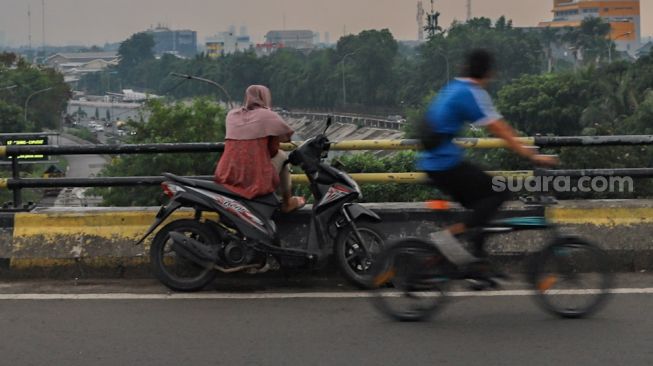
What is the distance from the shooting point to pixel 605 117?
6706 cm

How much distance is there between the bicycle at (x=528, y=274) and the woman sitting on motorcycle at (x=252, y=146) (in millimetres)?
1358

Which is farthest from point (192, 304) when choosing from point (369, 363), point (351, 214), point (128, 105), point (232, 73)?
point (128, 105)

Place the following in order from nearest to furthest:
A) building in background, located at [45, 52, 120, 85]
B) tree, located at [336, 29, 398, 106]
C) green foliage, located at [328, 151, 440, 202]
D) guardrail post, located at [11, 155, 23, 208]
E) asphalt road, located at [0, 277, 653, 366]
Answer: asphalt road, located at [0, 277, 653, 366] → guardrail post, located at [11, 155, 23, 208] → green foliage, located at [328, 151, 440, 202] → tree, located at [336, 29, 398, 106] → building in background, located at [45, 52, 120, 85]

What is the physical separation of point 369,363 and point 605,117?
212 feet

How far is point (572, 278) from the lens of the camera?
6.00m

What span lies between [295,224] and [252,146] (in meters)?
0.81

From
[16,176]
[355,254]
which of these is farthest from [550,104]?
[355,254]

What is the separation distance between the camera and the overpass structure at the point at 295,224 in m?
7.52

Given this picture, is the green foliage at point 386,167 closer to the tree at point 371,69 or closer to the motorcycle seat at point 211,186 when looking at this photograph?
the motorcycle seat at point 211,186

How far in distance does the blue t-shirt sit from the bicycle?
48 centimetres

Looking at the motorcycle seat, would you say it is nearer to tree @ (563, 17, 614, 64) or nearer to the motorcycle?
the motorcycle

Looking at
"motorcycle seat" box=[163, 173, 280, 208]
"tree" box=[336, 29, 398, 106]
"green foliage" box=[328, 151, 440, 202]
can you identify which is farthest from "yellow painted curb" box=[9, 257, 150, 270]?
"tree" box=[336, 29, 398, 106]

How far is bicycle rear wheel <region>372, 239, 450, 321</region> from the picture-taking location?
6047 mm

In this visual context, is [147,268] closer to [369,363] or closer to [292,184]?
[292,184]
